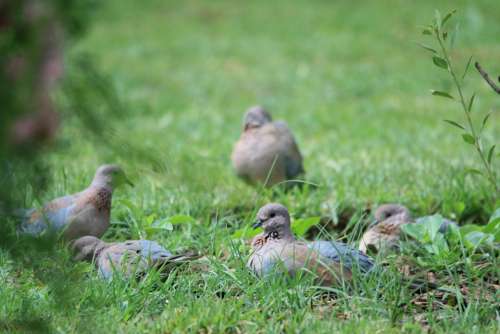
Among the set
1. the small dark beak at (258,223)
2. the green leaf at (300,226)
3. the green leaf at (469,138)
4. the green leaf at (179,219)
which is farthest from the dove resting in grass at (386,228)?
the green leaf at (179,219)

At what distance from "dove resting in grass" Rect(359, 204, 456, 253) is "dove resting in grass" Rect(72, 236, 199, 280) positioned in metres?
0.89

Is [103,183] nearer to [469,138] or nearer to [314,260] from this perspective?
[314,260]

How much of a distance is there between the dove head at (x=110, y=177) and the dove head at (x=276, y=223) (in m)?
0.92

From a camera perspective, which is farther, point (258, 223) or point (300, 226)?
point (300, 226)

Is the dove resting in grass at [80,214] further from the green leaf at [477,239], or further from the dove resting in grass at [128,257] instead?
the green leaf at [477,239]

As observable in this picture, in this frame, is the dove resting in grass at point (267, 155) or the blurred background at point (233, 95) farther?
the dove resting in grass at point (267, 155)

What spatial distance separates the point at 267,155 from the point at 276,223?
1.59 meters

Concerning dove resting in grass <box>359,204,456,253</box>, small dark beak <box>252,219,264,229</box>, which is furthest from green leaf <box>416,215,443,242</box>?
small dark beak <box>252,219,264,229</box>

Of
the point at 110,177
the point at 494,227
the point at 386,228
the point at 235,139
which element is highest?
the point at 110,177

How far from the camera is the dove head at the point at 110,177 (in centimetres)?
420

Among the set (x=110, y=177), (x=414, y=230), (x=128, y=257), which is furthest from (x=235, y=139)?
(x=128, y=257)

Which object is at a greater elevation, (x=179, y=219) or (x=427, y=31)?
(x=427, y=31)

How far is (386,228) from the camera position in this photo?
13.7ft

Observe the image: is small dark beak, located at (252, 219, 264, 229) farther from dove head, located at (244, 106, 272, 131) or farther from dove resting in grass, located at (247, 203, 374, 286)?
dove head, located at (244, 106, 272, 131)
